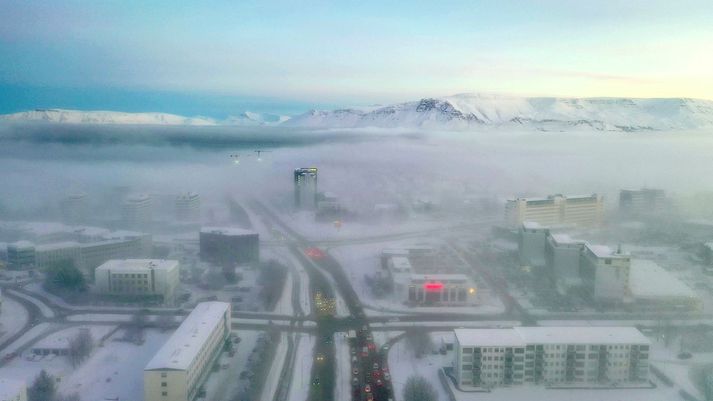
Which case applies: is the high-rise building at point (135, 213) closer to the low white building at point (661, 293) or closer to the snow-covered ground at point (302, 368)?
the snow-covered ground at point (302, 368)

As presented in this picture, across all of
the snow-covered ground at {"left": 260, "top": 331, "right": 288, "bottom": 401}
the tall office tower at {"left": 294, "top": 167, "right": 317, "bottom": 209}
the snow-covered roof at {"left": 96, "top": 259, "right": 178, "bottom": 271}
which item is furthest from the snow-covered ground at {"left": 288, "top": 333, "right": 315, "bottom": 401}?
the tall office tower at {"left": 294, "top": 167, "right": 317, "bottom": 209}

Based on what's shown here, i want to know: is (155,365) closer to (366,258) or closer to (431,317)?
(431,317)

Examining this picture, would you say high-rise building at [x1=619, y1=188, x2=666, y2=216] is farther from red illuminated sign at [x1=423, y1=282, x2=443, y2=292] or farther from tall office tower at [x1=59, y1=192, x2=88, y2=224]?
tall office tower at [x1=59, y1=192, x2=88, y2=224]

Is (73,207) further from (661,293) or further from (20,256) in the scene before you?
(661,293)

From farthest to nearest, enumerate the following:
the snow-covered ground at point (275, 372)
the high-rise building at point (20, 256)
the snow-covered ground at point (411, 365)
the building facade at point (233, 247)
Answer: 1. the building facade at point (233, 247)
2. the high-rise building at point (20, 256)
3. the snow-covered ground at point (411, 365)
4. the snow-covered ground at point (275, 372)

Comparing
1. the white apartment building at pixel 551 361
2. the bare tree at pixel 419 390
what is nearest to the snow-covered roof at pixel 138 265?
the bare tree at pixel 419 390

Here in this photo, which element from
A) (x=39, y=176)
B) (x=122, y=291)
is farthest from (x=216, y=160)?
(x=122, y=291)
